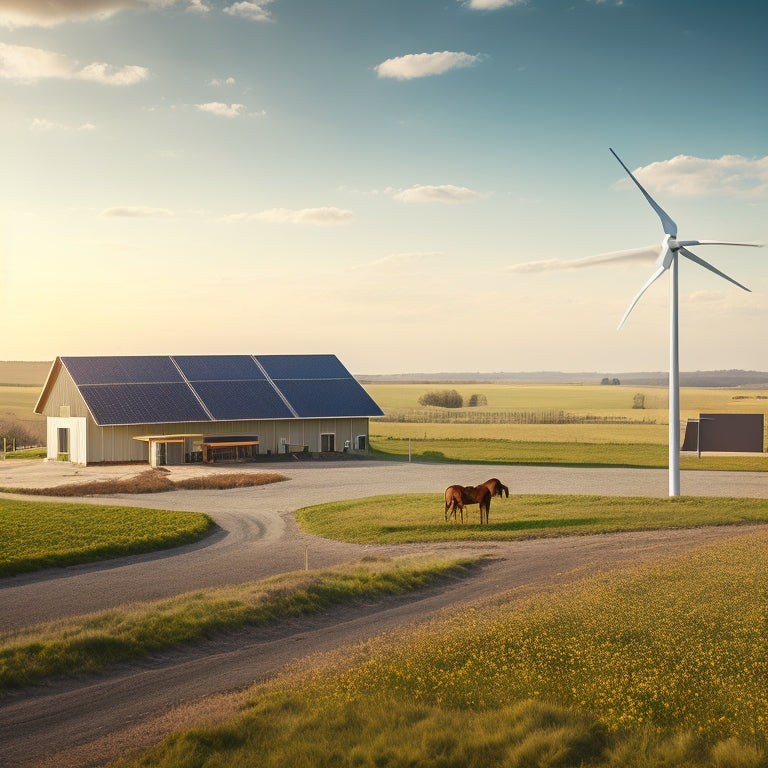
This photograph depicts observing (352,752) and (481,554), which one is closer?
(352,752)

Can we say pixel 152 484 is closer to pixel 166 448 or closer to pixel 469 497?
pixel 166 448

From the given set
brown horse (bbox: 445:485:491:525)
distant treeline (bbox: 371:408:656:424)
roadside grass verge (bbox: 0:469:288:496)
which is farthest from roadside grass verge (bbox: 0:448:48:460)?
distant treeline (bbox: 371:408:656:424)

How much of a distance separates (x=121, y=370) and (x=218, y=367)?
27.4ft

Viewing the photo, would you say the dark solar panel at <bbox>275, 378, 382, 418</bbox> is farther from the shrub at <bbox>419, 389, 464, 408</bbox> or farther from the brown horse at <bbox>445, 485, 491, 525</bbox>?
the shrub at <bbox>419, 389, 464, 408</bbox>

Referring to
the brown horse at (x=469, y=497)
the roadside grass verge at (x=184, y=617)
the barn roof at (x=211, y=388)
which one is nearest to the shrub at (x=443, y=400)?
the barn roof at (x=211, y=388)

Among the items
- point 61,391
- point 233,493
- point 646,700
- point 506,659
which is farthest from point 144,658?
point 61,391

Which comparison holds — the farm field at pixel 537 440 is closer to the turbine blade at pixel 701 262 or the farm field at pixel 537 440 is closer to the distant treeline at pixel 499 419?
the distant treeline at pixel 499 419

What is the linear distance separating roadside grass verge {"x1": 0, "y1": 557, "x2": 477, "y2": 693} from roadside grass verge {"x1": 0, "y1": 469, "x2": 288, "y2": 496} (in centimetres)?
2532

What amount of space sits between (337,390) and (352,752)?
62.2 meters

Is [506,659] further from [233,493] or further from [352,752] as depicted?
[233,493]

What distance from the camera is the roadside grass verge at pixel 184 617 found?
16.2 metres

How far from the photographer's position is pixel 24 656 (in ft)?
52.7

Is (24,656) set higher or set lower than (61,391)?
lower

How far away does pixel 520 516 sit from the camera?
36469 mm
